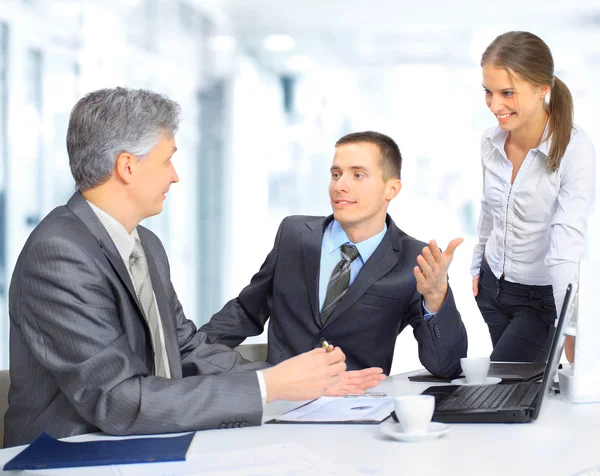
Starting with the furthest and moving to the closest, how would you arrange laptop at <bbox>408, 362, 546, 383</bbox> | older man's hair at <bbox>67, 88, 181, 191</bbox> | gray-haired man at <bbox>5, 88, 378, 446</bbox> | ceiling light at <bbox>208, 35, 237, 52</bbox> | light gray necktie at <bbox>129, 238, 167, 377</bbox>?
ceiling light at <bbox>208, 35, 237, 52</bbox>
laptop at <bbox>408, 362, 546, 383</bbox>
light gray necktie at <bbox>129, 238, 167, 377</bbox>
older man's hair at <bbox>67, 88, 181, 191</bbox>
gray-haired man at <bbox>5, 88, 378, 446</bbox>

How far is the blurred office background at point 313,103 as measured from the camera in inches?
250

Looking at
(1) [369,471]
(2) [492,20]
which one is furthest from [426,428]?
(2) [492,20]

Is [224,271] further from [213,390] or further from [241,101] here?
[213,390]

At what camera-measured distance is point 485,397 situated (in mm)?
1663

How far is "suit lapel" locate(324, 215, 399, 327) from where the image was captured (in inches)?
94.7

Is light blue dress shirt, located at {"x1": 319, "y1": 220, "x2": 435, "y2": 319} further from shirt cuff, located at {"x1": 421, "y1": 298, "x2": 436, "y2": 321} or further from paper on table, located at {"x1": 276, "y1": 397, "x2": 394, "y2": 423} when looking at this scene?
paper on table, located at {"x1": 276, "y1": 397, "x2": 394, "y2": 423}

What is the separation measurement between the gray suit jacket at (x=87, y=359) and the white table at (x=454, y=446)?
0.06 meters

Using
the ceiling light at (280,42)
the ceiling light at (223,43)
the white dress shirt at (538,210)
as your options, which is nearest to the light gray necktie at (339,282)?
the white dress shirt at (538,210)

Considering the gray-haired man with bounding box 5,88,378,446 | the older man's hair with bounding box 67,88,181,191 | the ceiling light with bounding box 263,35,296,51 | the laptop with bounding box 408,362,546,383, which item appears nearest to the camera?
the gray-haired man with bounding box 5,88,378,446

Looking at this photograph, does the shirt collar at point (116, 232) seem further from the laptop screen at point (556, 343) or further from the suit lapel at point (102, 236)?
the laptop screen at point (556, 343)

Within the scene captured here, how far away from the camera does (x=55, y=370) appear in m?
1.46

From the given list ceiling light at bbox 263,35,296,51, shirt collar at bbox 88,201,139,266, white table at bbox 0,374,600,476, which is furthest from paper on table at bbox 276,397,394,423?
ceiling light at bbox 263,35,296,51

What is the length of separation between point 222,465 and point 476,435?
47 cm

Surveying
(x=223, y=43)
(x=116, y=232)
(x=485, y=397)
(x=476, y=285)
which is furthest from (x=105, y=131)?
(x=223, y=43)
